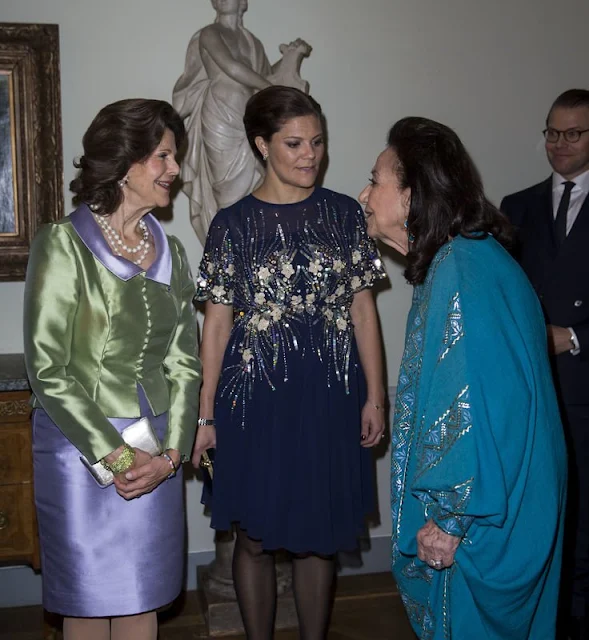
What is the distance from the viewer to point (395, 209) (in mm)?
1920

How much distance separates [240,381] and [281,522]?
45cm

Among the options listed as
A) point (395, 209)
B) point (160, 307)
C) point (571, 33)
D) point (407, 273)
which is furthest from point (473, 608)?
point (571, 33)

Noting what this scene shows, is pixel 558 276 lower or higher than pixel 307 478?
higher

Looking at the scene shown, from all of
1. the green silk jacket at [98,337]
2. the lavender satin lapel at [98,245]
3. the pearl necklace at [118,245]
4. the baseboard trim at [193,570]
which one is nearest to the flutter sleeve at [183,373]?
the green silk jacket at [98,337]

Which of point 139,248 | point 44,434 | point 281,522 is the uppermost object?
point 139,248

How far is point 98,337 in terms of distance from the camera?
2277 millimetres

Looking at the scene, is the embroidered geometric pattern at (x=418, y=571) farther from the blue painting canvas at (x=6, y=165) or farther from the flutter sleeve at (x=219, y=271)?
the blue painting canvas at (x=6, y=165)

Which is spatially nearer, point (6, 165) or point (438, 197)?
point (438, 197)

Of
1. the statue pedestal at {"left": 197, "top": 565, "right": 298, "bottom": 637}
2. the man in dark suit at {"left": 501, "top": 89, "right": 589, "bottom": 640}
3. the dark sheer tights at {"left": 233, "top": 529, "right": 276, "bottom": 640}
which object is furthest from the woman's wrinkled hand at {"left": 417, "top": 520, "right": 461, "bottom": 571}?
the statue pedestal at {"left": 197, "top": 565, "right": 298, "bottom": 637}

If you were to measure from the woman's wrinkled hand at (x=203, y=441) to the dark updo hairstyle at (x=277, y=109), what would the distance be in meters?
0.93

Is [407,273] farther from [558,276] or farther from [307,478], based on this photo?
[558,276]

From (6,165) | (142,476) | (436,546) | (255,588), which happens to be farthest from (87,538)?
(6,165)

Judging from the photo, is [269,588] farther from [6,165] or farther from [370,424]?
[6,165]

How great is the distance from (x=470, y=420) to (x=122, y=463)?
3.17 feet
